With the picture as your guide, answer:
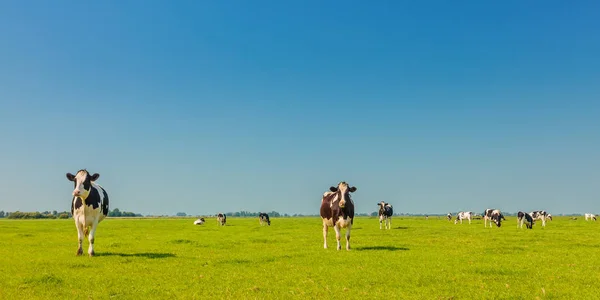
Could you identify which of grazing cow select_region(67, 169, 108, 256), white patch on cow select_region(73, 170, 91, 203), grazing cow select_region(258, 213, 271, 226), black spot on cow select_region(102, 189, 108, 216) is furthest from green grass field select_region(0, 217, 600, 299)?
grazing cow select_region(258, 213, 271, 226)

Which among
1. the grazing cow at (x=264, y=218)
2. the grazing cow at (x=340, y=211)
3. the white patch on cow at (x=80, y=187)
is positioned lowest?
the grazing cow at (x=264, y=218)

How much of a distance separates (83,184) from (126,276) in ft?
22.7

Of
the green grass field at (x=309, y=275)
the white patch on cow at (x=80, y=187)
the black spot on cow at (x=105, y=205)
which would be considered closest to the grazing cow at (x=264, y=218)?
the black spot on cow at (x=105, y=205)

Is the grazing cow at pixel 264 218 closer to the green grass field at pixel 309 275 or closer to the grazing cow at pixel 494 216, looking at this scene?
the grazing cow at pixel 494 216

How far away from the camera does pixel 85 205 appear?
65.2 feet

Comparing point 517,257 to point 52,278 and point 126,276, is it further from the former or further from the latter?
point 52,278

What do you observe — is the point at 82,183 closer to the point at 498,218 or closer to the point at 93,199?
the point at 93,199

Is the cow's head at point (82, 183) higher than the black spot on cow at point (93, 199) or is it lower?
higher

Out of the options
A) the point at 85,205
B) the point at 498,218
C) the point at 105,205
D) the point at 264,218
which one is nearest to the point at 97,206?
the point at 85,205

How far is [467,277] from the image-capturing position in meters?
13.9

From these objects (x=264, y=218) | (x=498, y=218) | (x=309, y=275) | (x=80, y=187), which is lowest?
(x=264, y=218)

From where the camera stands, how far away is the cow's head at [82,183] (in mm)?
19188

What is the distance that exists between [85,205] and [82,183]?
3.51 ft

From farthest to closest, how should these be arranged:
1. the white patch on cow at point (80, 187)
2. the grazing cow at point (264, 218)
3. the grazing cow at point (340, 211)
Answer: the grazing cow at point (264, 218)
the grazing cow at point (340, 211)
the white patch on cow at point (80, 187)
